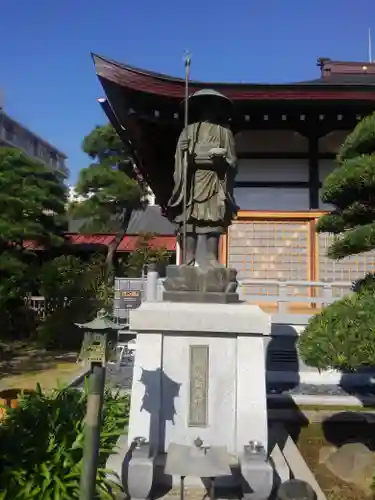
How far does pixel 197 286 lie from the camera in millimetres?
4512

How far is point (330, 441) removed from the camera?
5.56 meters

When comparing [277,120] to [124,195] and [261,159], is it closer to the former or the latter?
[261,159]

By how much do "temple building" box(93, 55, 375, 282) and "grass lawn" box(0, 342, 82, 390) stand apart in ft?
15.9

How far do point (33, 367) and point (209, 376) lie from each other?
8.28 metres

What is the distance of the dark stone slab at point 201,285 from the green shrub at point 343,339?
0.89 metres

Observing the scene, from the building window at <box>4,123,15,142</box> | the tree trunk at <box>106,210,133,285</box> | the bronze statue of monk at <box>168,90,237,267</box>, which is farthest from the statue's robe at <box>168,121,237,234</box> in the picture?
the building window at <box>4,123,15,142</box>

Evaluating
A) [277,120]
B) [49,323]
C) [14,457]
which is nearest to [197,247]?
[14,457]

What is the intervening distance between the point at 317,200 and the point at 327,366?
7669 mm

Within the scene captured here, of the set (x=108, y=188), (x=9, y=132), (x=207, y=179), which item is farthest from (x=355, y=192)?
(x=9, y=132)

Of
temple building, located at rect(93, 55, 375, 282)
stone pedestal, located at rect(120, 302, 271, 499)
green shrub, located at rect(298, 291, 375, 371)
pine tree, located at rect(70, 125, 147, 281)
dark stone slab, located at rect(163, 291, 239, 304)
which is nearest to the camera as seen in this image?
green shrub, located at rect(298, 291, 375, 371)

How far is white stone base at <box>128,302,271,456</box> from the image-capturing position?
397 centimetres

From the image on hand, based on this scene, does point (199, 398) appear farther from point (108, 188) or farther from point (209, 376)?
point (108, 188)

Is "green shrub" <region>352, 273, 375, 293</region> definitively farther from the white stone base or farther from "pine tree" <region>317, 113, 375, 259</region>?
the white stone base

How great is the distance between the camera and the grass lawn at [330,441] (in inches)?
175
